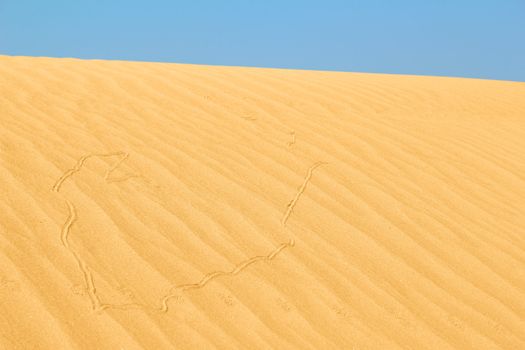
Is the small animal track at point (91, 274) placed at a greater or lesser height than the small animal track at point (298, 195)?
lesser

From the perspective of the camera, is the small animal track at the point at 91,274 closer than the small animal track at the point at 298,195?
Yes

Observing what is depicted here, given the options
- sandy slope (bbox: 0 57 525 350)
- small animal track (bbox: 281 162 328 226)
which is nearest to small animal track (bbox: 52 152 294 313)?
sandy slope (bbox: 0 57 525 350)

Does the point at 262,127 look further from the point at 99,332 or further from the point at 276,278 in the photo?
the point at 99,332

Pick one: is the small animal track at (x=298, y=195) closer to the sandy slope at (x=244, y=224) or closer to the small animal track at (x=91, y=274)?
the sandy slope at (x=244, y=224)

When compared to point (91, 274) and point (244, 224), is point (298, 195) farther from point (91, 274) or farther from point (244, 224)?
point (91, 274)

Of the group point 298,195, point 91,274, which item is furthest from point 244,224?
point 91,274

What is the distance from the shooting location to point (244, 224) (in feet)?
13.9

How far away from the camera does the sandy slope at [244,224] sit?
11.1 feet

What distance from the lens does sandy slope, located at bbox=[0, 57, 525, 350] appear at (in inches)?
133

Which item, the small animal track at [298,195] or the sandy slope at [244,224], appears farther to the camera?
the small animal track at [298,195]

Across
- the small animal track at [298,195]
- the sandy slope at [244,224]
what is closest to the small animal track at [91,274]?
the sandy slope at [244,224]

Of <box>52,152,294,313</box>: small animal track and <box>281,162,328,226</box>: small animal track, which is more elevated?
<box>281,162,328,226</box>: small animal track

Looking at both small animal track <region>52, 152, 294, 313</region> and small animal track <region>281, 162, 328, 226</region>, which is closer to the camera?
small animal track <region>52, 152, 294, 313</region>

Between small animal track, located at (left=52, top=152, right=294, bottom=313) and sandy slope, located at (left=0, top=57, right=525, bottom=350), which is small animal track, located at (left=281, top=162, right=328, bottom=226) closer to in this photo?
sandy slope, located at (left=0, top=57, right=525, bottom=350)
